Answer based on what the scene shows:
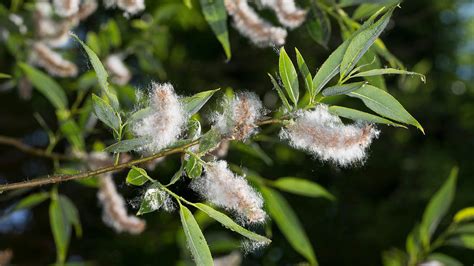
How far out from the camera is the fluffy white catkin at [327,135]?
0.78 m

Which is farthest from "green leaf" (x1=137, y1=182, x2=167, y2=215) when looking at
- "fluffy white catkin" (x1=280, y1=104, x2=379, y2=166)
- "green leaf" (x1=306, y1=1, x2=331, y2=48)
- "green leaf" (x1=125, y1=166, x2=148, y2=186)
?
"green leaf" (x1=306, y1=1, x2=331, y2=48)

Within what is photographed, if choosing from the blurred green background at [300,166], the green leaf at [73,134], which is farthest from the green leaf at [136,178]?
the blurred green background at [300,166]

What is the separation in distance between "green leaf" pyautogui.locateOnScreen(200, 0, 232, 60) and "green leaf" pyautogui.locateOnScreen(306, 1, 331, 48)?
7.0 inches

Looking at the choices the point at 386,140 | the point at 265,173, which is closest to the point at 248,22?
the point at 265,173

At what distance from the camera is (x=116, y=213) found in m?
1.36

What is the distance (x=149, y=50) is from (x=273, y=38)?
0.93 m

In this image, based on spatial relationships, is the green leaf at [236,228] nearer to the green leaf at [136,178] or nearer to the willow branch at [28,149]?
the green leaf at [136,178]

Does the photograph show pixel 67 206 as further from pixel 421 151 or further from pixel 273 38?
pixel 421 151

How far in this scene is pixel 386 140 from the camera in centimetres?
322

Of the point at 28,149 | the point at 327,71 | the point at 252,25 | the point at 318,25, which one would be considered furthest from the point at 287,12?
the point at 28,149

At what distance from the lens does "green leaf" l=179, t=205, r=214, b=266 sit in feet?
2.74

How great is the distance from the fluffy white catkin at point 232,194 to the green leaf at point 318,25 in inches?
22.8

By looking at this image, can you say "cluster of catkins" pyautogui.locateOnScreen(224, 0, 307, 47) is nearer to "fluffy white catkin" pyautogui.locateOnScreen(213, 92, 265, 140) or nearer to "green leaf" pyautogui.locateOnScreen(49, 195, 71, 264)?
"fluffy white catkin" pyautogui.locateOnScreen(213, 92, 265, 140)

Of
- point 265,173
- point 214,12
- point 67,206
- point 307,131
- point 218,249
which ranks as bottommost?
point 265,173
